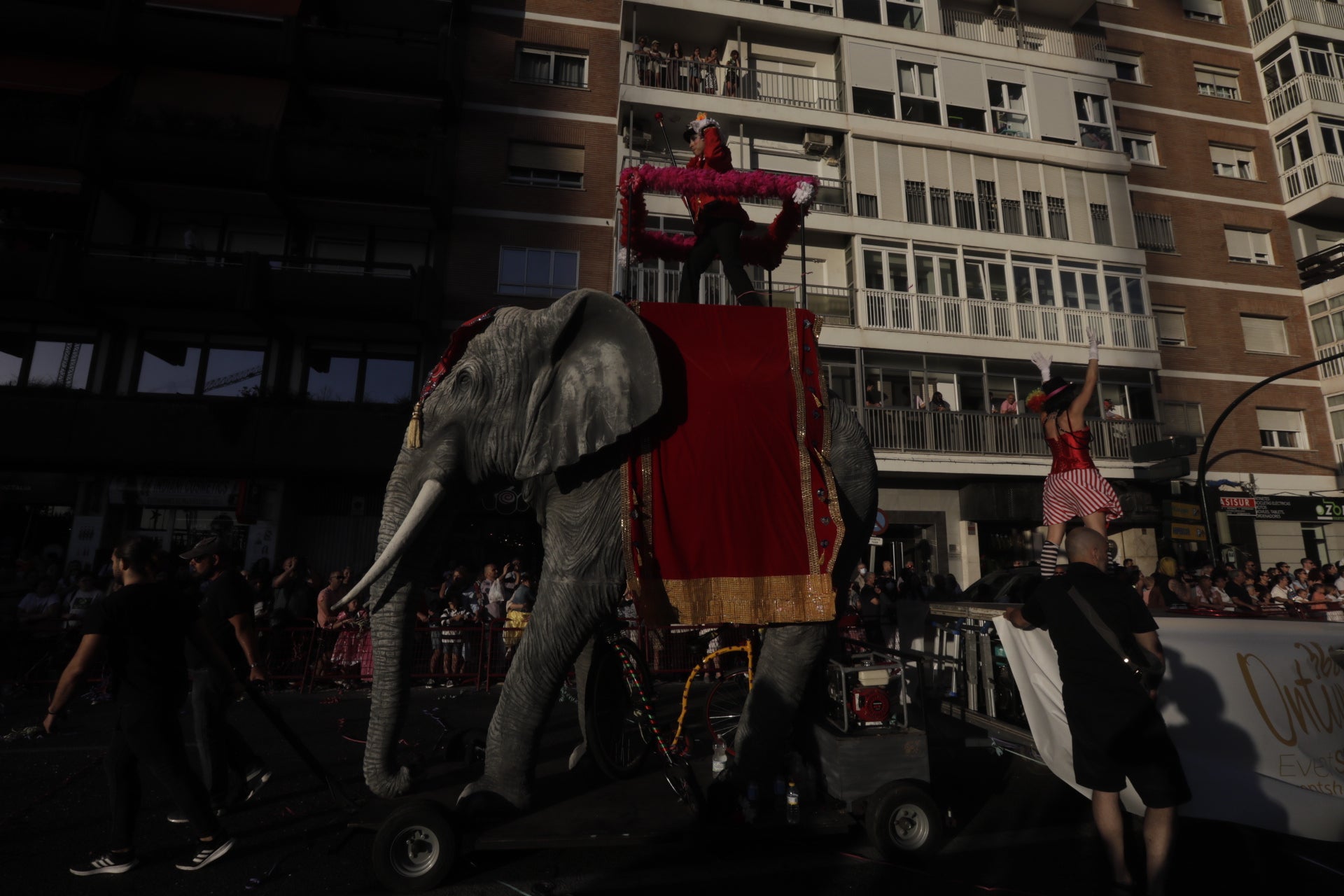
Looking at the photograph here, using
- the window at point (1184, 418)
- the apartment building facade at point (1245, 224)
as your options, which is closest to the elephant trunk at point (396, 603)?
the window at point (1184, 418)

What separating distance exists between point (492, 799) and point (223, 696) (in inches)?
101

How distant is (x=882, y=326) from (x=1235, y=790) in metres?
15.8

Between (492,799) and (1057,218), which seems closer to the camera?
(492,799)

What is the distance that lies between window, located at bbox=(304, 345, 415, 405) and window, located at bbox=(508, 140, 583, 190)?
594 centimetres

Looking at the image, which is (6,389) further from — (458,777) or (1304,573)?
(1304,573)

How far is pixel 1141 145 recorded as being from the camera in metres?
23.9

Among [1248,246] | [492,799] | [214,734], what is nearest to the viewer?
[492,799]

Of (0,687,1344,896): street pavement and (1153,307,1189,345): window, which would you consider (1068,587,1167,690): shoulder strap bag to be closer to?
(0,687,1344,896): street pavement

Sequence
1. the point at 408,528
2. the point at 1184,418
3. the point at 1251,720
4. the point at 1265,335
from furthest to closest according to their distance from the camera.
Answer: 1. the point at 1265,335
2. the point at 1184,418
3. the point at 1251,720
4. the point at 408,528

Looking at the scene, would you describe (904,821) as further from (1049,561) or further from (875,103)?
(875,103)

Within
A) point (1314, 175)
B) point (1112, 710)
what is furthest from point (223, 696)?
point (1314, 175)

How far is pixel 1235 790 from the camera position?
13.1 feet

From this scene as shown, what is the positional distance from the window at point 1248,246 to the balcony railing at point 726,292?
14283mm

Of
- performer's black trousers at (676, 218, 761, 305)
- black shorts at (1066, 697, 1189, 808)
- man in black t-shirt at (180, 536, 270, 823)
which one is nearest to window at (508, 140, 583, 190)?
performer's black trousers at (676, 218, 761, 305)
